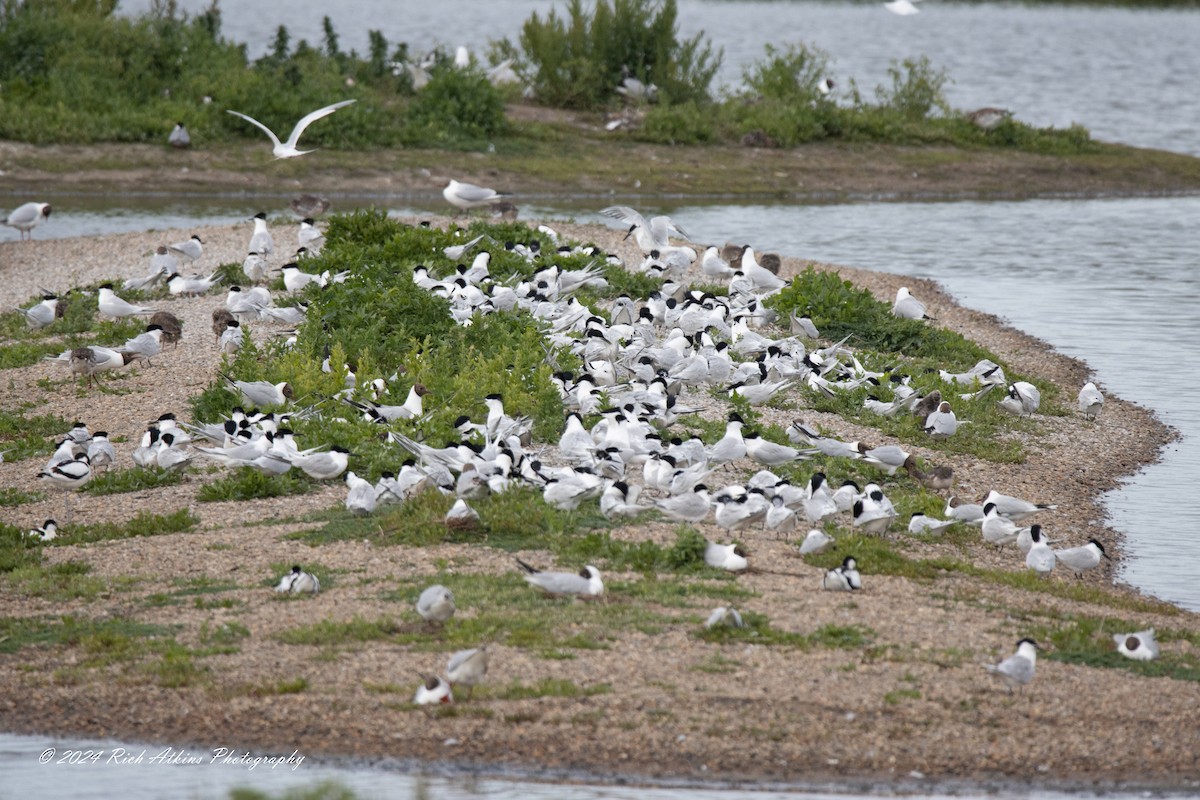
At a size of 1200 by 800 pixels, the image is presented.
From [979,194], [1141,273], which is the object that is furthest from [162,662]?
[979,194]

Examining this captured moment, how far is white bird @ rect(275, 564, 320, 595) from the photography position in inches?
290

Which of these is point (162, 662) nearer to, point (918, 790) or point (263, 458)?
point (263, 458)

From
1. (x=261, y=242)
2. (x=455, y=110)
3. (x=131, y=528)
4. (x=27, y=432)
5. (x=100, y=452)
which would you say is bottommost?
(x=27, y=432)

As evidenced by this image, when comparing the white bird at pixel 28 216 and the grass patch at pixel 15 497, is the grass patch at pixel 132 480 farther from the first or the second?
the white bird at pixel 28 216

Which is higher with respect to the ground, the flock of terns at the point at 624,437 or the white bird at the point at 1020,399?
the flock of terns at the point at 624,437

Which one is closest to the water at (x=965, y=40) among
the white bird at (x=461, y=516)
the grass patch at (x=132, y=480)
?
the grass patch at (x=132, y=480)

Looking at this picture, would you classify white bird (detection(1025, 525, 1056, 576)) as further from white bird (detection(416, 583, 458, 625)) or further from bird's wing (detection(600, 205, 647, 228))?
bird's wing (detection(600, 205, 647, 228))

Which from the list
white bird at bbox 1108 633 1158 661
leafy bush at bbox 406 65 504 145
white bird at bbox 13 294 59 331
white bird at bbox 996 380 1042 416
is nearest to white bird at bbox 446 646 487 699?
white bird at bbox 1108 633 1158 661

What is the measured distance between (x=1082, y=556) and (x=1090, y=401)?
4185 mm

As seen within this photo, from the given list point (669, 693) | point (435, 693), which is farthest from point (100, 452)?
point (669, 693)

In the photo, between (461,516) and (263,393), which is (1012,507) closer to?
(461,516)

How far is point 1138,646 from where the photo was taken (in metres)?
6.96

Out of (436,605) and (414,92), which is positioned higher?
(414,92)

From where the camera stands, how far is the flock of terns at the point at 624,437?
836cm
